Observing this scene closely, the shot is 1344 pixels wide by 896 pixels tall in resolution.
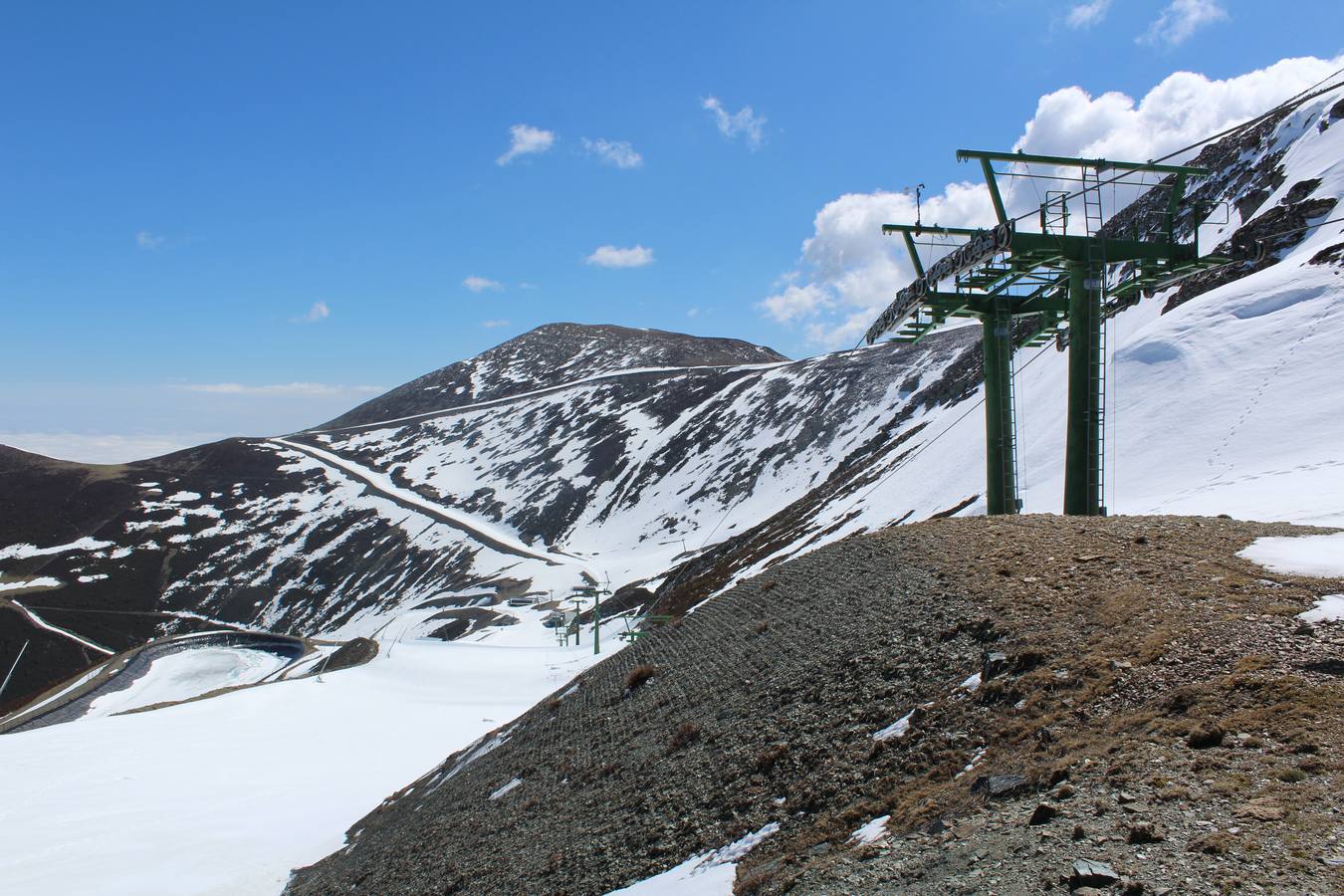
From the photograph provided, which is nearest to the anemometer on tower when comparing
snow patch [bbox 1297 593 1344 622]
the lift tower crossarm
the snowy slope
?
the lift tower crossarm

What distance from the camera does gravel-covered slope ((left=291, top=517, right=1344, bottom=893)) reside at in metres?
6.46

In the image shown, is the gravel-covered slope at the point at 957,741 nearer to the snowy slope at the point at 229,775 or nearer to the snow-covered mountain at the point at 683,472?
the snowy slope at the point at 229,775

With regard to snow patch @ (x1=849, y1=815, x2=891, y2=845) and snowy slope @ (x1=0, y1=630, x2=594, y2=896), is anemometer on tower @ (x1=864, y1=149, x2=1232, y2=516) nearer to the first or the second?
snow patch @ (x1=849, y1=815, x2=891, y2=845)

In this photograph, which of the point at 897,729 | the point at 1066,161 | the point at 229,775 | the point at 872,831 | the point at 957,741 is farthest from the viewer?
the point at 229,775

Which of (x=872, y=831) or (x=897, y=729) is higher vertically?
(x=897, y=729)

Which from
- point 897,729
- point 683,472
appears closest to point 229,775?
point 897,729

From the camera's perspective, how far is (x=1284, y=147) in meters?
66.4

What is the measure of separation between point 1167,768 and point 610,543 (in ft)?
343

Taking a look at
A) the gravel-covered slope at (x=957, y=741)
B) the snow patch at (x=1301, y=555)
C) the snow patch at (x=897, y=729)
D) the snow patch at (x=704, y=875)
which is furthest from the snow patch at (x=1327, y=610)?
the snow patch at (x=704, y=875)

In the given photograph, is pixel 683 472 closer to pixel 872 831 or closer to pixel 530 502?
pixel 530 502

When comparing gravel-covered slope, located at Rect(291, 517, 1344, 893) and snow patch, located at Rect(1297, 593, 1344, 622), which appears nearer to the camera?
gravel-covered slope, located at Rect(291, 517, 1344, 893)

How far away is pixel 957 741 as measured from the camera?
9594 mm

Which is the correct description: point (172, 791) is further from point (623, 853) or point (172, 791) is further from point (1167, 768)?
point (1167, 768)

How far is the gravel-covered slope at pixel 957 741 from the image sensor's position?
6.46m
